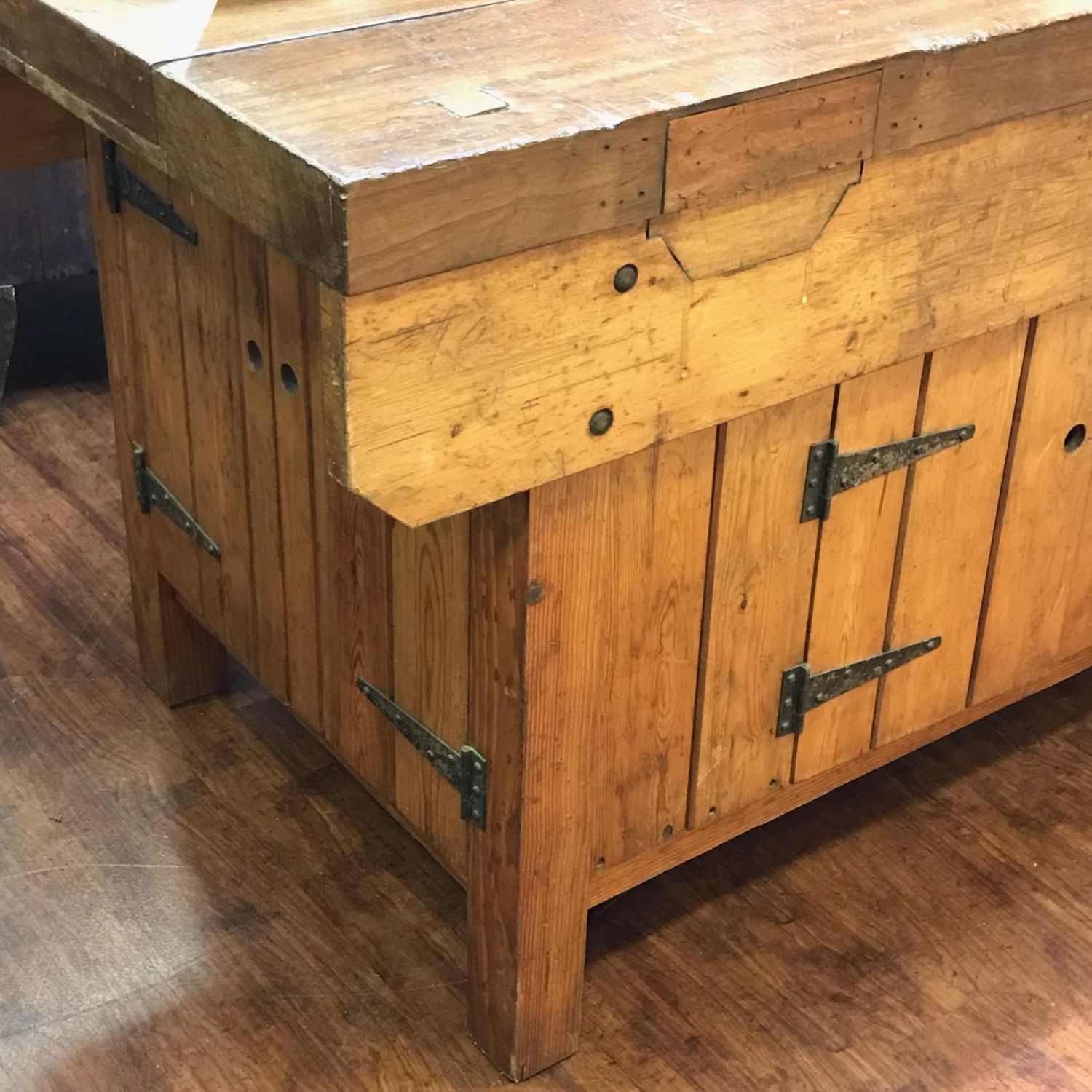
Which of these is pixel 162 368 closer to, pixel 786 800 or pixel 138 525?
pixel 138 525

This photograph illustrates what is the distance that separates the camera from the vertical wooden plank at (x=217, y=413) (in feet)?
5.13

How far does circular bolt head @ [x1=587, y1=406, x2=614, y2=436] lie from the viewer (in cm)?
129

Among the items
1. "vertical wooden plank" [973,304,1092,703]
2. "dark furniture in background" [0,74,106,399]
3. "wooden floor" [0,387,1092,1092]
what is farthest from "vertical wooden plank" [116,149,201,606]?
"vertical wooden plank" [973,304,1092,703]

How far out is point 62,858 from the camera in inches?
72.2

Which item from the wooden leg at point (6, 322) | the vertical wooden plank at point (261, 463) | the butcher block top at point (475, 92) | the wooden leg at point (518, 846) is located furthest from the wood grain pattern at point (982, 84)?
the wooden leg at point (6, 322)

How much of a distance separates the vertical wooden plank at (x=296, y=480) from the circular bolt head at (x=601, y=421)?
12.3 inches

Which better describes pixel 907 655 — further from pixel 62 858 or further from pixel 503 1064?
pixel 62 858

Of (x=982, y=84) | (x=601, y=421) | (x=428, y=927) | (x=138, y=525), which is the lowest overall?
(x=428, y=927)

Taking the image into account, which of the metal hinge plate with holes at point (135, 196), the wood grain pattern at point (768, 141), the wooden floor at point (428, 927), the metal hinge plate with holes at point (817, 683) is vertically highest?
the wood grain pattern at point (768, 141)

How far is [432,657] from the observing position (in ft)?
4.86

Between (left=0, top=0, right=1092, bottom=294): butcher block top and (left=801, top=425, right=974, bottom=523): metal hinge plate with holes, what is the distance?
0.29 meters

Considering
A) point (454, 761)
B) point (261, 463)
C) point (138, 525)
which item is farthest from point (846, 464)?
point (138, 525)

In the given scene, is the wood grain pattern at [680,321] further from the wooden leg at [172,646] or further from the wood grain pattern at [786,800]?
the wooden leg at [172,646]

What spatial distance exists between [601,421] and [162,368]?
0.67m
